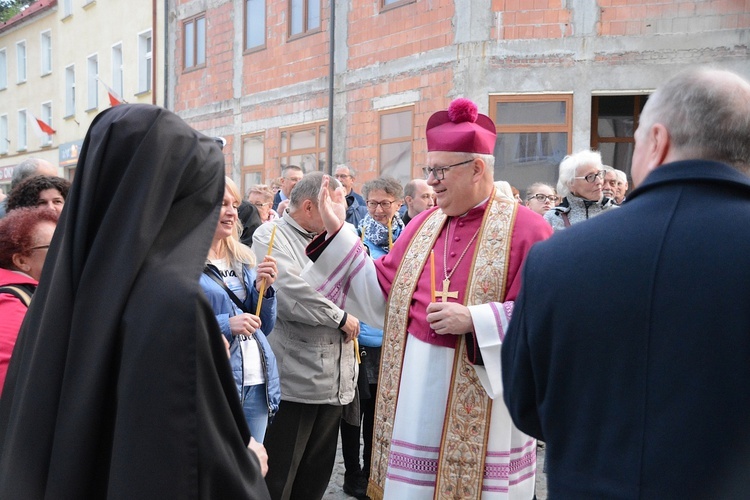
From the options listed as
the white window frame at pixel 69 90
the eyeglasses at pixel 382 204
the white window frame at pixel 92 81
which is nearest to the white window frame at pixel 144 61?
the white window frame at pixel 92 81

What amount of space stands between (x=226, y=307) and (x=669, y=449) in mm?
2306

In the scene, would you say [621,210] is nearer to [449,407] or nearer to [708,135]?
[708,135]

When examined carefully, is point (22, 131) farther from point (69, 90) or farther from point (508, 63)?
point (508, 63)

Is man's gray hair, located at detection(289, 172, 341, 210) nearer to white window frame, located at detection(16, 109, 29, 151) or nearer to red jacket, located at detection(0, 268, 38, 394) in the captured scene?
red jacket, located at detection(0, 268, 38, 394)

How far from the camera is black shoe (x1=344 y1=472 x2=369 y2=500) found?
17.0 ft

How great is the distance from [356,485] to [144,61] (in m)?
19.2

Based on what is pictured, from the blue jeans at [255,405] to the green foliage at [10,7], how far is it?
3887 centimetres

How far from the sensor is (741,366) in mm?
1696

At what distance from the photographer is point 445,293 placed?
3.48m

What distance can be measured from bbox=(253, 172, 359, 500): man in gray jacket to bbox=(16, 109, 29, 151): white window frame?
29578mm

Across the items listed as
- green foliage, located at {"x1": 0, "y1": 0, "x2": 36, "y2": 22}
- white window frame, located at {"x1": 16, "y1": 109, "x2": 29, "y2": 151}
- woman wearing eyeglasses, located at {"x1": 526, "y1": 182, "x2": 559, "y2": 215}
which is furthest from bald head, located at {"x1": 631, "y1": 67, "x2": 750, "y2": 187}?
green foliage, located at {"x1": 0, "y1": 0, "x2": 36, "y2": 22}

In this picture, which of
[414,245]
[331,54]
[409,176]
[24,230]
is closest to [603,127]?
[409,176]

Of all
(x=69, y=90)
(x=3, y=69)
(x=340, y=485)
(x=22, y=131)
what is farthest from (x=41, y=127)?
(x=340, y=485)

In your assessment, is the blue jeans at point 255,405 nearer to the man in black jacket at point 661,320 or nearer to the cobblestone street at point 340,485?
the cobblestone street at point 340,485
